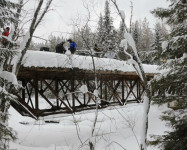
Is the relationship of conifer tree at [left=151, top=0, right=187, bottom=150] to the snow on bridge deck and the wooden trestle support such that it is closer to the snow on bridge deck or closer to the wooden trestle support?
the snow on bridge deck

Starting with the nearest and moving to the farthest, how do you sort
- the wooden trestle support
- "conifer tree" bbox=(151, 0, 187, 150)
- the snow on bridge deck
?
"conifer tree" bbox=(151, 0, 187, 150) < the snow on bridge deck < the wooden trestle support

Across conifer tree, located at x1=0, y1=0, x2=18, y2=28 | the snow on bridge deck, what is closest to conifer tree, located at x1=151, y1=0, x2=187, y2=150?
the snow on bridge deck

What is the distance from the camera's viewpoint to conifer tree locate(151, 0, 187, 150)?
407cm

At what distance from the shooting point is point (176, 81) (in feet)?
13.8

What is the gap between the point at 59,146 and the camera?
9.09 m

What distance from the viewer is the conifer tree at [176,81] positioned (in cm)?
407

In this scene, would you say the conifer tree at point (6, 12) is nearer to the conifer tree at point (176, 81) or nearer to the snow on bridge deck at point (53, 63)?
the snow on bridge deck at point (53, 63)

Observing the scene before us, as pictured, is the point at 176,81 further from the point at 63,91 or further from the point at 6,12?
the point at 63,91

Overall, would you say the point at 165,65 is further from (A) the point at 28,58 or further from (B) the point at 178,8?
(A) the point at 28,58

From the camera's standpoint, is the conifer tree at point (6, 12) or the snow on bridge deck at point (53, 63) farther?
the snow on bridge deck at point (53, 63)

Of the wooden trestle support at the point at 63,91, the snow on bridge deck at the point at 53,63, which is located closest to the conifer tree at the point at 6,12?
the wooden trestle support at the point at 63,91

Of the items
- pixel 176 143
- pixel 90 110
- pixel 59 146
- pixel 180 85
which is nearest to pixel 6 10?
pixel 180 85

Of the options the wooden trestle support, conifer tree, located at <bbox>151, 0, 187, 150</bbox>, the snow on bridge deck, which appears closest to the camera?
conifer tree, located at <bbox>151, 0, 187, 150</bbox>

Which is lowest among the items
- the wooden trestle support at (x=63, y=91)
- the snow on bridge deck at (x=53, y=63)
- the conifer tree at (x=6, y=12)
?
the wooden trestle support at (x=63, y=91)
